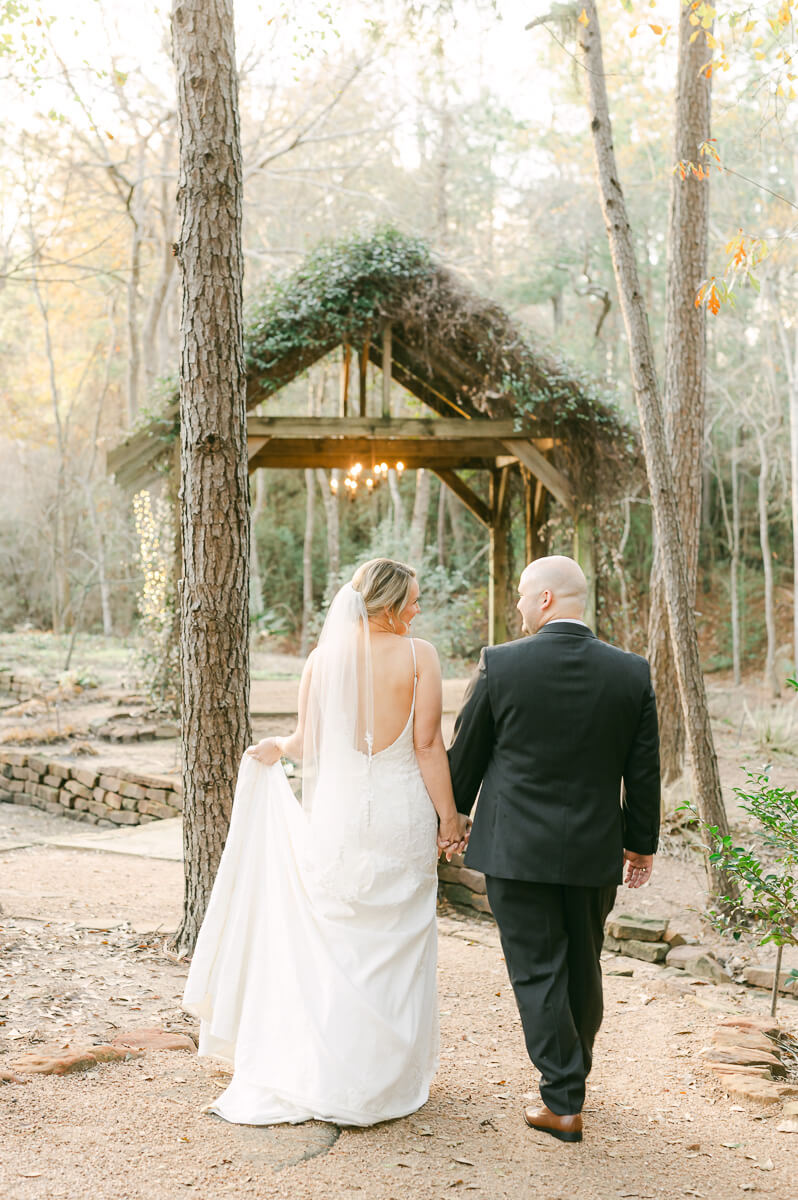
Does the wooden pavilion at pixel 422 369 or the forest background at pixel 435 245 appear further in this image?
the forest background at pixel 435 245

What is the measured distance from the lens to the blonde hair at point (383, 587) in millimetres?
3262

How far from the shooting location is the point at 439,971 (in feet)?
16.0

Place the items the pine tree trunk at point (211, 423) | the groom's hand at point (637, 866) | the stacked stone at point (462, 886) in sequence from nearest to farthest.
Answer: the groom's hand at point (637, 866)
the pine tree trunk at point (211, 423)
the stacked stone at point (462, 886)

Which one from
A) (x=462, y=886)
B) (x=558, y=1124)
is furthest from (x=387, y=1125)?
(x=462, y=886)

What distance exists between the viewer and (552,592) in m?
3.09

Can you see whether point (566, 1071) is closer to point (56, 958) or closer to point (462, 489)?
point (56, 958)

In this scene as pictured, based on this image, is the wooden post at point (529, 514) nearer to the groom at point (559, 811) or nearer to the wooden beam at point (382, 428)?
the wooden beam at point (382, 428)

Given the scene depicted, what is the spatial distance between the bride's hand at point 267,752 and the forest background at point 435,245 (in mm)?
12813

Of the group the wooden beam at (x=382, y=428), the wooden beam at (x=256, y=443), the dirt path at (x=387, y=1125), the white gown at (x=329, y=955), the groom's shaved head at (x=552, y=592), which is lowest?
the dirt path at (x=387, y=1125)

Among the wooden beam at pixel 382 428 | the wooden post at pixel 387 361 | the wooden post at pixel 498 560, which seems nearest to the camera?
the wooden post at pixel 387 361

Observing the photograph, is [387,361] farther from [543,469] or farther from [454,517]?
[454,517]

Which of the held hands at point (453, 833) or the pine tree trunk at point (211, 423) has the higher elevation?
the pine tree trunk at point (211, 423)

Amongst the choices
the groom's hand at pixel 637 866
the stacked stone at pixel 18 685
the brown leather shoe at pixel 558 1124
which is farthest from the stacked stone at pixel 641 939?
the stacked stone at pixel 18 685

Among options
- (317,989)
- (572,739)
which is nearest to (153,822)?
(317,989)
